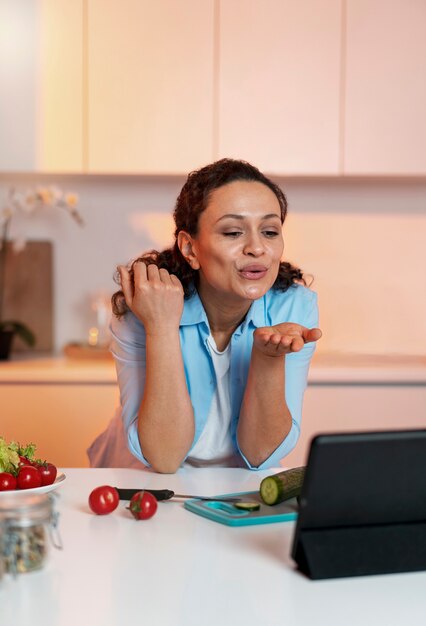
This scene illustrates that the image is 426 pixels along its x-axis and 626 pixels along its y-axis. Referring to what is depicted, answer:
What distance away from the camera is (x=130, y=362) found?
203cm

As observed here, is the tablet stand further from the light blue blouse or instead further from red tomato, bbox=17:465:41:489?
the light blue blouse

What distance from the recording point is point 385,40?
3.41m

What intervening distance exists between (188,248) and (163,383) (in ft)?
1.14

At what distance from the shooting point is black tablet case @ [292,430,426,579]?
3.63ft

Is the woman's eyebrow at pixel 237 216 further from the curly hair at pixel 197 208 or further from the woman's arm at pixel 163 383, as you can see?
the woman's arm at pixel 163 383

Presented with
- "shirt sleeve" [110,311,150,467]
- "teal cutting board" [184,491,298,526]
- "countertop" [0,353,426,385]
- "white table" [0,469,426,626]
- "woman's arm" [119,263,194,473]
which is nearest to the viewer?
"white table" [0,469,426,626]

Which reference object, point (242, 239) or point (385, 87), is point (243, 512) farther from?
point (385, 87)

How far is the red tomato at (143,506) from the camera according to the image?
1376 millimetres

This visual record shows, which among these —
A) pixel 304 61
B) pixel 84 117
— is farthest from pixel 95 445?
pixel 304 61

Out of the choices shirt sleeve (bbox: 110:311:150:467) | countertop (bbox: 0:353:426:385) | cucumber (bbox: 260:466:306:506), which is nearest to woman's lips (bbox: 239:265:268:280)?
shirt sleeve (bbox: 110:311:150:467)

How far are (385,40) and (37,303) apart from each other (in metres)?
1.77

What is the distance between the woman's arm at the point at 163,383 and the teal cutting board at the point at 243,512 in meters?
0.37

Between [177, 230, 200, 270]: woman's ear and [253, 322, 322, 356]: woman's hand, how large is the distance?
302mm

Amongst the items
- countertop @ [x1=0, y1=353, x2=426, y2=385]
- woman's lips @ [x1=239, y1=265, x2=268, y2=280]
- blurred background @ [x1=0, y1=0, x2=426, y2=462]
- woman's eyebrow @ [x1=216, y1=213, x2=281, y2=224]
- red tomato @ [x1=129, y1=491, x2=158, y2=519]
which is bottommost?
countertop @ [x1=0, y1=353, x2=426, y2=385]
